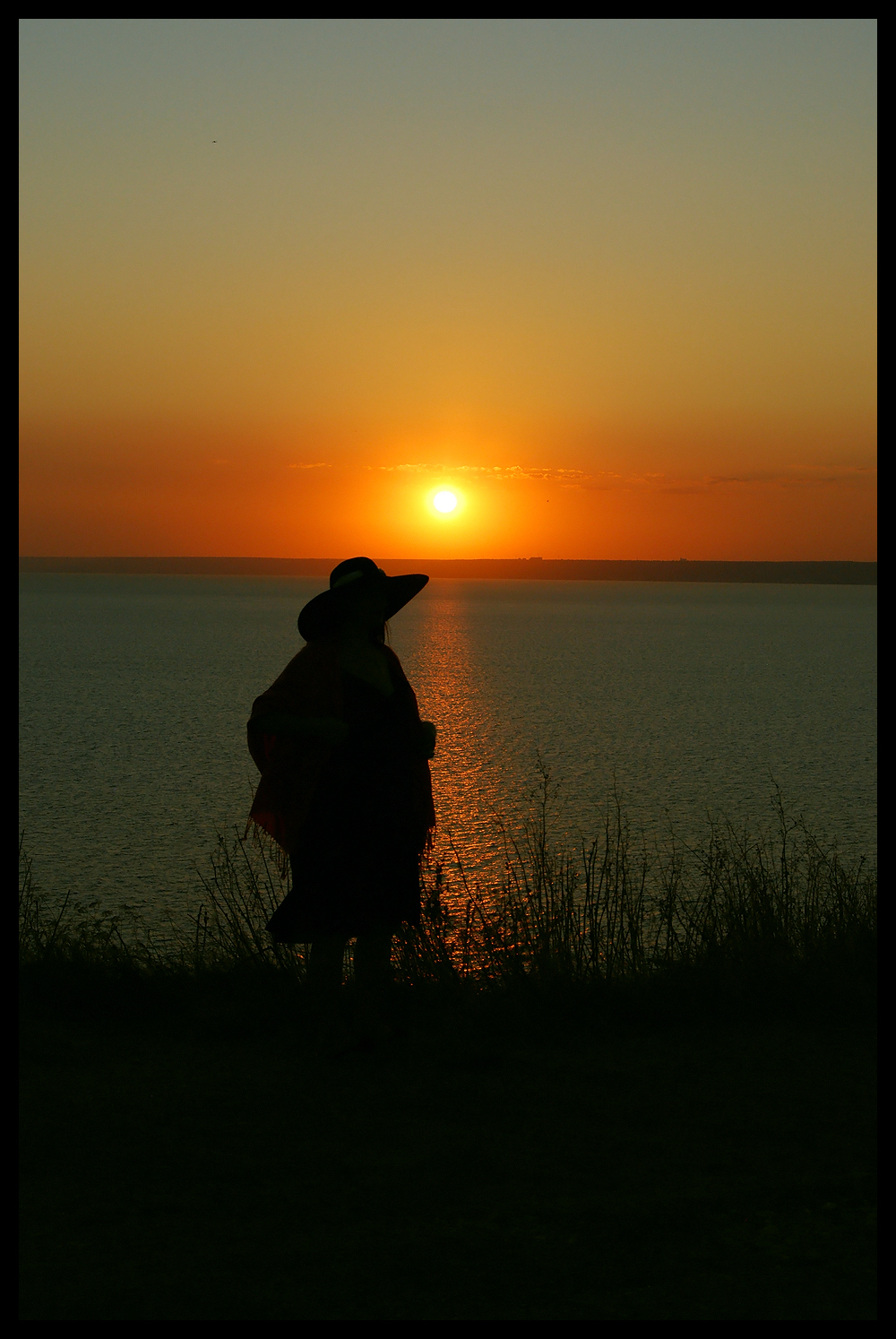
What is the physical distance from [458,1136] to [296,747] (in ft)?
5.10

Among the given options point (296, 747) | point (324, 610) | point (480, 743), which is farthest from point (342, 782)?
point (480, 743)

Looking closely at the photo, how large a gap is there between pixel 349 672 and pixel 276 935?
108 centimetres

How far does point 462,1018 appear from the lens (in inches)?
192

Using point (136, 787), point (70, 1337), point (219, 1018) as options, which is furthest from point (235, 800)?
point (70, 1337)

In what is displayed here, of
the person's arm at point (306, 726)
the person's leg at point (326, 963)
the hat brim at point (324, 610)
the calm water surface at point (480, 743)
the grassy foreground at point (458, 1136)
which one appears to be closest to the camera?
the grassy foreground at point (458, 1136)

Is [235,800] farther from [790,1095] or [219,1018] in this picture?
[790,1095]

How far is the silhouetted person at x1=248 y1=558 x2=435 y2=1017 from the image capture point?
14.6ft

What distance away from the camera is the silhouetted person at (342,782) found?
4438 mm

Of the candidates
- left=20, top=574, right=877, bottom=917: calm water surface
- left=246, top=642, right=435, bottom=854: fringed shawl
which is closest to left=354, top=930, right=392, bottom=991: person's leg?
left=246, top=642, right=435, bottom=854: fringed shawl

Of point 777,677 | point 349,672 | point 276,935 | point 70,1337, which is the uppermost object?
point 777,677

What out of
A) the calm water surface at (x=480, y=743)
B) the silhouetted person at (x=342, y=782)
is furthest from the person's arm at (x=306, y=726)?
the calm water surface at (x=480, y=743)

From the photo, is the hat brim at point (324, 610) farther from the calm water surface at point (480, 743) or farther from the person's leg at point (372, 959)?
the calm water surface at point (480, 743)

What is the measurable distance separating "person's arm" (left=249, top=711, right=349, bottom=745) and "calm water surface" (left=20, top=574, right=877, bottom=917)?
3.89 metres

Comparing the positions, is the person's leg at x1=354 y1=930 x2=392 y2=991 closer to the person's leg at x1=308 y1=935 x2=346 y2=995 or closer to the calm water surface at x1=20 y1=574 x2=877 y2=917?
the person's leg at x1=308 y1=935 x2=346 y2=995
